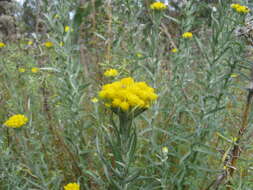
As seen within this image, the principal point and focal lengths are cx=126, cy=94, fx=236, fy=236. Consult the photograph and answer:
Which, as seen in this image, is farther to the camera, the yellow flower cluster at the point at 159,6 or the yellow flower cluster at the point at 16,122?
the yellow flower cluster at the point at 159,6

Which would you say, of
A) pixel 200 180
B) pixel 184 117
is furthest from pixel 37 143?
pixel 184 117

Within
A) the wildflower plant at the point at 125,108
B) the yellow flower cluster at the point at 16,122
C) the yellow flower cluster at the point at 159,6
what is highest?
the yellow flower cluster at the point at 159,6

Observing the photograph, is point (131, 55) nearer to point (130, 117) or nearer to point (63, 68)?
point (63, 68)

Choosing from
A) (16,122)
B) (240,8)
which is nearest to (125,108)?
(16,122)

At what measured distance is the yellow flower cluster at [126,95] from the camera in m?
1.08

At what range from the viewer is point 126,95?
3.58 ft

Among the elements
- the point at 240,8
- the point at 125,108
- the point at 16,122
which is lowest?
the point at 16,122

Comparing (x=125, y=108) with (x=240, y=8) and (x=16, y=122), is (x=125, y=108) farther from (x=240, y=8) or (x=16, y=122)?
(x=240, y=8)

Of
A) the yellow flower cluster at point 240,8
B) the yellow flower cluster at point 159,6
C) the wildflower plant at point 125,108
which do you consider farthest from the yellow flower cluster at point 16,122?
the yellow flower cluster at point 240,8

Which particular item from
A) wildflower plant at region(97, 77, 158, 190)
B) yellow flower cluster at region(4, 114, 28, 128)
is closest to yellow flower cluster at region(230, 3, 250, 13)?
wildflower plant at region(97, 77, 158, 190)

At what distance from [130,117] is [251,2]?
153 cm

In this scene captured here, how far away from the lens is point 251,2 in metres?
1.91

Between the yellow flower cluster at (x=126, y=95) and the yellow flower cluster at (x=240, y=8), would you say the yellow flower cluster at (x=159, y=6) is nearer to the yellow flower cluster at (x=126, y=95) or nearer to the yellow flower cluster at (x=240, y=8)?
the yellow flower cluster at (x=240, y=8)

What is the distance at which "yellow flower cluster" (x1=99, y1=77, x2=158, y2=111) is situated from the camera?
3.53 ft
